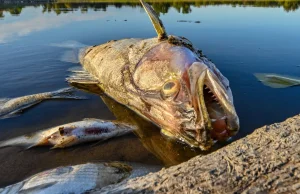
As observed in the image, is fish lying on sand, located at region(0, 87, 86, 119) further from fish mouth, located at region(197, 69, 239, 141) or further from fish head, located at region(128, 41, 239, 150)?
fish mouth, located at region(197, 69, 239, 141)

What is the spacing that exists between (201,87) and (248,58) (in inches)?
224

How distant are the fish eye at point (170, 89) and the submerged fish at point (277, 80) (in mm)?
3300

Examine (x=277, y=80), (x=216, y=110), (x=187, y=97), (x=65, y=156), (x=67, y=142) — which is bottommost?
(x=65, y=156)

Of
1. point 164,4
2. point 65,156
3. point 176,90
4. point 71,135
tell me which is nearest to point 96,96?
point 71,135

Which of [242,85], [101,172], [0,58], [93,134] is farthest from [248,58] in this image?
[0,58]

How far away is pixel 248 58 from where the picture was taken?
9.25 m

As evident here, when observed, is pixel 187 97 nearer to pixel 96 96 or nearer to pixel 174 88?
pixel 174 88

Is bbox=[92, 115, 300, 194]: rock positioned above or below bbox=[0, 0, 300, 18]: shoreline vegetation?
below

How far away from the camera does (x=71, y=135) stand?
4.84 meters

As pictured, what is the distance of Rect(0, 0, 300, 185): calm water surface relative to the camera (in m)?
4.68

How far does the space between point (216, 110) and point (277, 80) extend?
3556 millimetres

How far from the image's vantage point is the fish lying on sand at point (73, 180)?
309cm

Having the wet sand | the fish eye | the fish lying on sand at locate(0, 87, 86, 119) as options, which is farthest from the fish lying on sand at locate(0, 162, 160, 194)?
the fish lying on sand at locate(0, 87, 86, 119)

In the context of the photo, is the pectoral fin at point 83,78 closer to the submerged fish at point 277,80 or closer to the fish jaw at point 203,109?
the fish jaw at point 203,109
